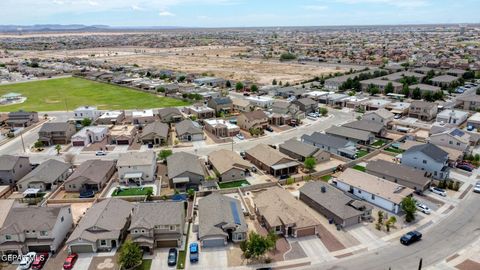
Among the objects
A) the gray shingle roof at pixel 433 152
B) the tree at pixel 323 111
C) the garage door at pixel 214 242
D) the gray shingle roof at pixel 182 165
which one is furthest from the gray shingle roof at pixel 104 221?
the tree at pixel 323 111

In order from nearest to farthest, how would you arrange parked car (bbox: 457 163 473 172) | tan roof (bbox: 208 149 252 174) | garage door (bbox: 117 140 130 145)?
tan roof (bbox: 208 149 252 174) < parked car (bbox: 457 163 473 172) < garage door (bbox: 117 140 130 145)

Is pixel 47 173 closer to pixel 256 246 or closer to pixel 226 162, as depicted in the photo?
pixel 226 162

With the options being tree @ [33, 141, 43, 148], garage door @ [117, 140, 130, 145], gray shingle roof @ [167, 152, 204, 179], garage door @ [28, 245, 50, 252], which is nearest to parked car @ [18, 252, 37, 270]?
garage door @ [28, 245, 50, 252]

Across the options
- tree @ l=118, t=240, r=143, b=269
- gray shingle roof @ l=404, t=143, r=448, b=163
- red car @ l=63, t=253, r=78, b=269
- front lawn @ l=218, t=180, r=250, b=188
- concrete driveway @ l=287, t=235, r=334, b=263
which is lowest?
concrete driveway @ l=287, t=235, r=334, b=263

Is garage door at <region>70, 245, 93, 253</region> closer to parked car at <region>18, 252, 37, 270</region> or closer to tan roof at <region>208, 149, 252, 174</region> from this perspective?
parked car at <region>18, 252, 37, 270</region>

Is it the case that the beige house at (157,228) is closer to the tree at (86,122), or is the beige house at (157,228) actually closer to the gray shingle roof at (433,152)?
the gray shingle roof at (433,152)

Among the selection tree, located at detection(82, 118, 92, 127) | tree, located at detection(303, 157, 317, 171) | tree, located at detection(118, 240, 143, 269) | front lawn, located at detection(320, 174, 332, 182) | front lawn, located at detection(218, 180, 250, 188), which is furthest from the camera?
tree, located at detection(82, 118, 92, 127)
